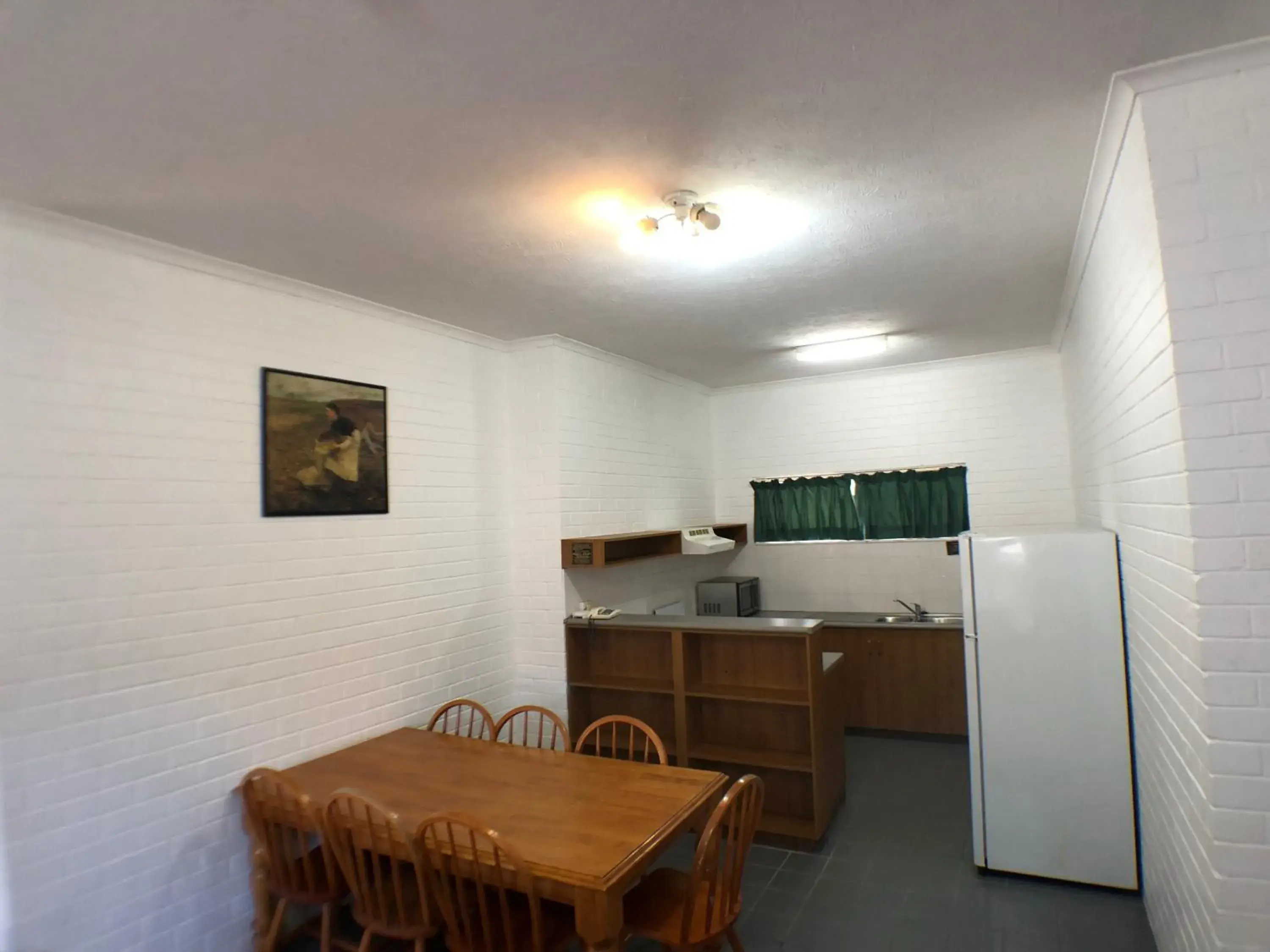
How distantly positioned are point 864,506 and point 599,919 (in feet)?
13.5

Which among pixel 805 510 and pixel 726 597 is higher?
pixel 805 510

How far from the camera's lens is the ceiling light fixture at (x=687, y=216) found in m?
2.28

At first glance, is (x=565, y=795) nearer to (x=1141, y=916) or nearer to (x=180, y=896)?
(x=180, y=896)

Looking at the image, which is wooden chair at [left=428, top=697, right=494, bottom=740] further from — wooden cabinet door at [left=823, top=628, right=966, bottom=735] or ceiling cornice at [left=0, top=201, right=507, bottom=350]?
wooden cabinet door at [left=823, top=628, right=966, bottom=735]

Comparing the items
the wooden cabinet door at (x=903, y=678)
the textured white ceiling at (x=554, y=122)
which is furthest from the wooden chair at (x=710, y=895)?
the wooden cabinet door at (x=903, y=678)

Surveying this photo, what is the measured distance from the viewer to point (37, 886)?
2100 mm

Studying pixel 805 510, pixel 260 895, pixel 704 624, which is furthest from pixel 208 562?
pixel 805 510

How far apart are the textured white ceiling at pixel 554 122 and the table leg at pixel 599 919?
204 cm

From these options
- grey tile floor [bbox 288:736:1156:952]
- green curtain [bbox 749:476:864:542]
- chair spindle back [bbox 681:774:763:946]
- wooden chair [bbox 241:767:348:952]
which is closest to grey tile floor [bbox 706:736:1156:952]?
grey tile floor [bbox 288:736:1156:952]

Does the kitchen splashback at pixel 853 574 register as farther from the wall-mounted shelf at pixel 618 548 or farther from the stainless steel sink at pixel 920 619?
the wall-mounted shelf at pixel 618 548

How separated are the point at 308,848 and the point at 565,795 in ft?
3.66

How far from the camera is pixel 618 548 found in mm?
4223

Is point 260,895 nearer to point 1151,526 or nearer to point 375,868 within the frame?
point 375,868

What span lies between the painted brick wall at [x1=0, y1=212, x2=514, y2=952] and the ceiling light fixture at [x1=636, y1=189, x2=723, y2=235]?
1596mm
